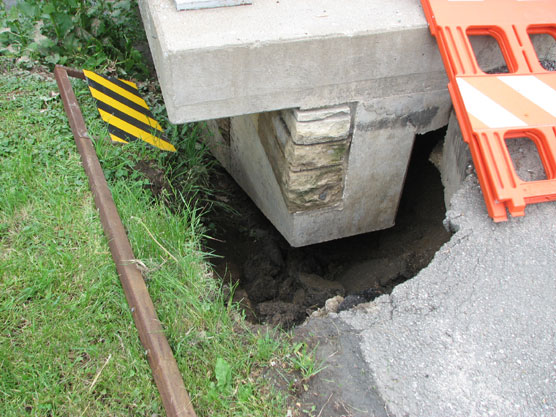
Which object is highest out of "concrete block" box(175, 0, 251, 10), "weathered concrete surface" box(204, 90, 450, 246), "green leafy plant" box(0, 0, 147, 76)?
"concrete block" box(175, 0, 251, 10)

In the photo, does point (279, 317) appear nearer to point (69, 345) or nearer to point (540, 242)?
point (69, 345)

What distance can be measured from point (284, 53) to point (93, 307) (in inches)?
58.8

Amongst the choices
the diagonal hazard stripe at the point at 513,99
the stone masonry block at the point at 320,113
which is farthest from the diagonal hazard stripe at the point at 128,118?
the diagonal hazard stripe at the point at 513,99

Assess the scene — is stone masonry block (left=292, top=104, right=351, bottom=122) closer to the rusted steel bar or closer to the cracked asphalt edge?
the cracked asphalt edge

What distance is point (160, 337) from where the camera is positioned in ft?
6.98

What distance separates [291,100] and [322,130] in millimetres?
283

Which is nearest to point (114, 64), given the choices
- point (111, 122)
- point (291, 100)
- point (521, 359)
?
point (111, 122)

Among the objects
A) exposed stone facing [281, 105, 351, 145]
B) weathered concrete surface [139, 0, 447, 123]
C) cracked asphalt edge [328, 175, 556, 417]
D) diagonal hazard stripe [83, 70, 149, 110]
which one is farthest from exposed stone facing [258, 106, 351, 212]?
diagonal hazard stripe [83, 70, 149, 110]

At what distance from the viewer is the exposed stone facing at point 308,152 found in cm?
279

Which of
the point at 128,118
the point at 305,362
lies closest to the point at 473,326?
the point at 305,362

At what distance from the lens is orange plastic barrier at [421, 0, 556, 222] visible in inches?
89.1

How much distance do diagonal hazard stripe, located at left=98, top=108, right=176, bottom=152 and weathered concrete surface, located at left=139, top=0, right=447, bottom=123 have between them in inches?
29.9

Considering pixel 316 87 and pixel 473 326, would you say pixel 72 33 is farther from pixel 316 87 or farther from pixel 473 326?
pixel 473 326

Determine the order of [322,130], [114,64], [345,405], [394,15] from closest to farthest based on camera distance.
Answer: [345,405], [394,15], [322,130], [114,64]
